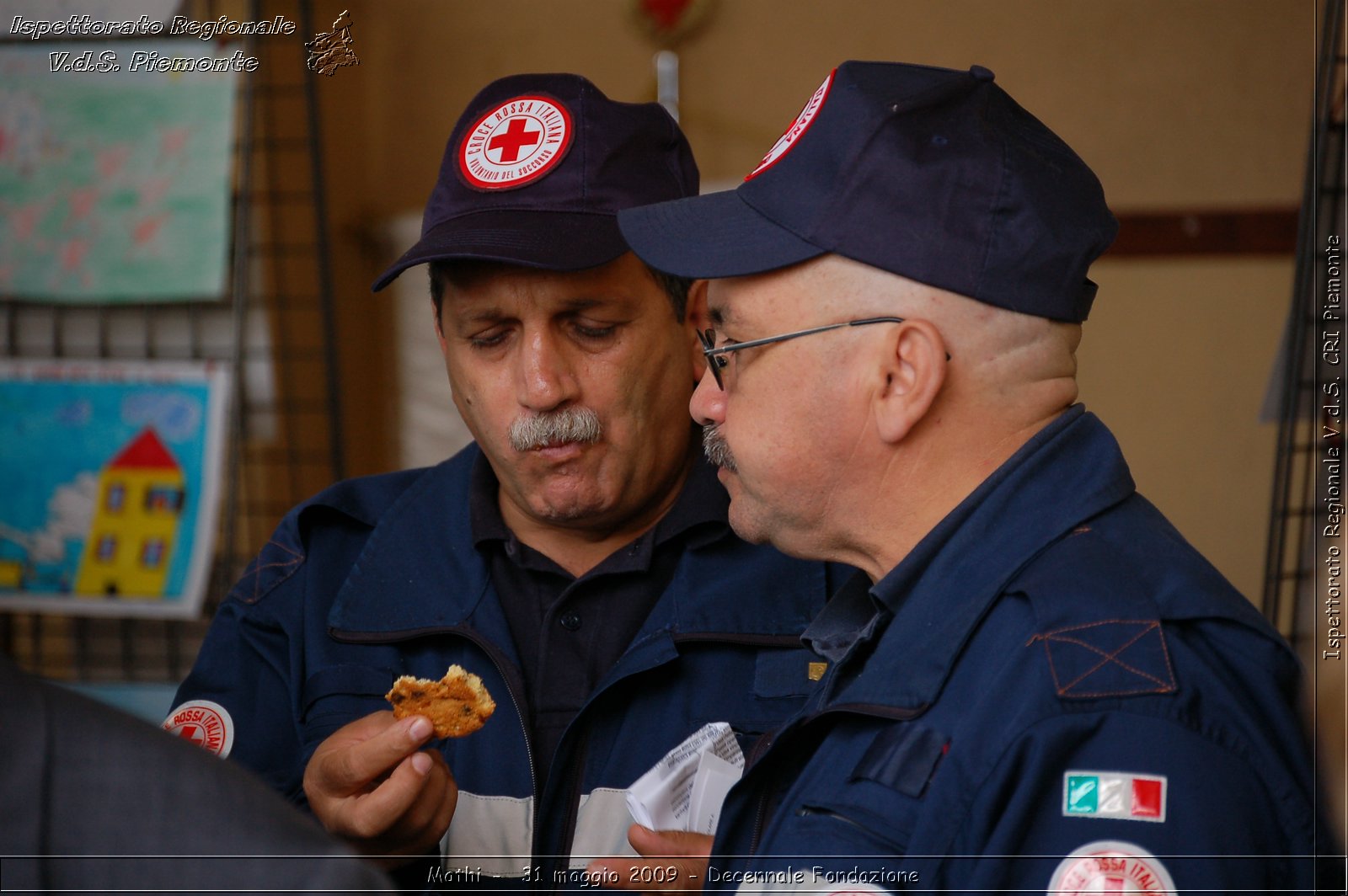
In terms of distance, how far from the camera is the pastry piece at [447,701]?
139 cm

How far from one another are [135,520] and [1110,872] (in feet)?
7.39

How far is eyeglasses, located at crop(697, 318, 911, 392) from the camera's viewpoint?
112 cm

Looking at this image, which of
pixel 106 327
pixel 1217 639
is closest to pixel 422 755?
pixel 1217 639

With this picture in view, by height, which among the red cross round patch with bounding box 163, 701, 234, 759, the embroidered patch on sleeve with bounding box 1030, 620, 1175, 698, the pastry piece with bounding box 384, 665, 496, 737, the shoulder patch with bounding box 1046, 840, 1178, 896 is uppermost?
the embroidered patch on sleeve with bounding box 1030, 620, 1175, 698

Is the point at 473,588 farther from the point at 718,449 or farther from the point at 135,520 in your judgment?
the point at 135,520

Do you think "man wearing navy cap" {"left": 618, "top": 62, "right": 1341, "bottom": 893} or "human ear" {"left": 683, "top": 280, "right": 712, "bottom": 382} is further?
"human ear" {"left": 683, "top": 280, "right": 712, "bottom": 382}

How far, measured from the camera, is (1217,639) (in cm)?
100

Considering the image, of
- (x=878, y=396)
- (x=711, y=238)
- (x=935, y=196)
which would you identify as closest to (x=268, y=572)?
(x=711, y=238)

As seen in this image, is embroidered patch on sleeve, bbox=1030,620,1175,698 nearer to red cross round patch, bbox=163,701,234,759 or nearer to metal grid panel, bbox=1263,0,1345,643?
metal grid panel, bbox=1263,0,1345,643

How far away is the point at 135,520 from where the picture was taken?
104 inches

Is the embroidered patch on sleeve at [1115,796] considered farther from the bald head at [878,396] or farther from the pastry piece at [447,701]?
the pastry piece at [447,701]

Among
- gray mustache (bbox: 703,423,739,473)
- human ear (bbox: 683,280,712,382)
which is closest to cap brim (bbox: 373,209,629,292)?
human ear (bbox: 683,280,712,382)

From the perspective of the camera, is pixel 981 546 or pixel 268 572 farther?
pixel 268 572

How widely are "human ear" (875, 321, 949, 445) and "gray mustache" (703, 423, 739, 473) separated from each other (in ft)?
0.66
